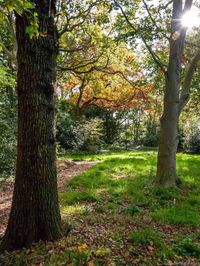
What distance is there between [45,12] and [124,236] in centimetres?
327

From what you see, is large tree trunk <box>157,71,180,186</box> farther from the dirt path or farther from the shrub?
the shrub

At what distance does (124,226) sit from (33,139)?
210 centimetres

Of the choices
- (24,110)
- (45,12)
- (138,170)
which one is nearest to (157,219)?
(24,110)

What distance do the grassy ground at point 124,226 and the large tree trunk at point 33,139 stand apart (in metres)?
0.27

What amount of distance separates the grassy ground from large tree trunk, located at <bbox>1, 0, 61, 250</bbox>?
27 cm

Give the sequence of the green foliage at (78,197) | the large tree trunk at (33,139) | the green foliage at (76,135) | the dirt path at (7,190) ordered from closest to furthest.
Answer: the large tree trunk at (33,139) < the dirt path at (7,190) < the green foliage at (78,197) < the green foliage at (76,135)

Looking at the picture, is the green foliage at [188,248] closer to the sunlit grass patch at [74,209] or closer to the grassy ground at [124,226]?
the grassy ground at [124,226]

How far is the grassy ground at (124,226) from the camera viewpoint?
3.25 metres

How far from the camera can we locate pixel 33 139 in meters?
3.40

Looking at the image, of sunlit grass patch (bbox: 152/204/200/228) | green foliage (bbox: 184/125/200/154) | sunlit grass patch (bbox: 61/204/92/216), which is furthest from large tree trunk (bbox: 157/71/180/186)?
green foliage (bbox: 184/125/200/154)

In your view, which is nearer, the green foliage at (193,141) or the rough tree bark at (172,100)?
the rough tree bark at (172,100)

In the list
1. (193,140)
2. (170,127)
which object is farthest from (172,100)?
(193,140)

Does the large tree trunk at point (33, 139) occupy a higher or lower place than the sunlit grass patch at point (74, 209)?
higher

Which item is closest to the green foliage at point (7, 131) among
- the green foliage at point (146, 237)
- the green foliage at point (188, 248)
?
the green foliage at point (146, 237)
